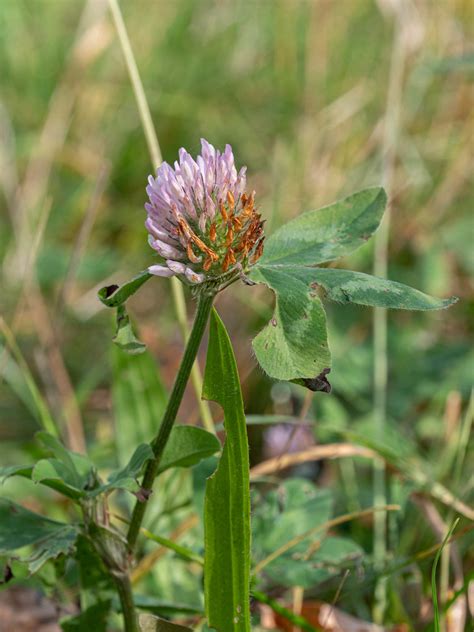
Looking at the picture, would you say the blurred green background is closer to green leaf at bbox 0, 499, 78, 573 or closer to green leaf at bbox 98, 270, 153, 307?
green leaf at bbox 0, 499, 78, 573

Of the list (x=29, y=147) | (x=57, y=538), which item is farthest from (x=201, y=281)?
(x=29, y=147)

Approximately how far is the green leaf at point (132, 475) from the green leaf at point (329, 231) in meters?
0.24

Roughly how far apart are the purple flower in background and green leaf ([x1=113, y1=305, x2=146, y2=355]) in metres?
0.08

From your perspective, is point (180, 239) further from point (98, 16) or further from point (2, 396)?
point (98, 16)

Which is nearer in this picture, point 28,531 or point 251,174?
point 28,531

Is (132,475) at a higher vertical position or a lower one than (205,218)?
lower

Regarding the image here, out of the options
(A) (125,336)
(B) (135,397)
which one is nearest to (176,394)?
(A) (125,336)

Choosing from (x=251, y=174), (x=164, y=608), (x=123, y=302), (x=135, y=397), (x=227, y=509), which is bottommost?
(x=164, y=608)

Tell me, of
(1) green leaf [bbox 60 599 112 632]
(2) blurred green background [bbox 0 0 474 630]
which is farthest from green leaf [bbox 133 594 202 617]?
(2) blurred green background [bbox 0 0 474 630]

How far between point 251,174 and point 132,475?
198cm

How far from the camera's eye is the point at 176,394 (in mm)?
857

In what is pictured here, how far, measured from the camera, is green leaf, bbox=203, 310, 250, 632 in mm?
836

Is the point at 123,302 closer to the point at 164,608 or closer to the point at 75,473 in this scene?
the point at 75,473

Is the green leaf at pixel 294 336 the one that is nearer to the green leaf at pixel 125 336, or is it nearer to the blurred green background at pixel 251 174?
the green leaf at pixel 125 336
